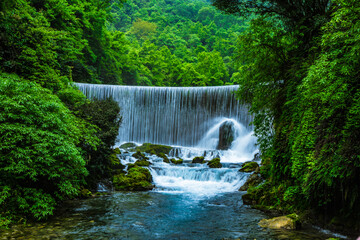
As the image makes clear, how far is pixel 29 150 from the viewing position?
5812mm

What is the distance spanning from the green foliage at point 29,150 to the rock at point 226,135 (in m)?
16.8

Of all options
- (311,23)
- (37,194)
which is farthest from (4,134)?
(311,23)

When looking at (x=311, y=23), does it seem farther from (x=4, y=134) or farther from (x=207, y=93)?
(x=207, y=93)

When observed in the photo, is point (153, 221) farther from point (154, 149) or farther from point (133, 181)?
point (154, 149)

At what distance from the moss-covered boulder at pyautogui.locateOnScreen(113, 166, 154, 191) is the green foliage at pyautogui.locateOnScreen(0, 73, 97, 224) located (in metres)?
5.11

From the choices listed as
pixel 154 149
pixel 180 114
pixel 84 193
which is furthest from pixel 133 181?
pixel 180 114

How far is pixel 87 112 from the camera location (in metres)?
11.8

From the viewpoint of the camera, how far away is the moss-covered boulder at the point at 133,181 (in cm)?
1176

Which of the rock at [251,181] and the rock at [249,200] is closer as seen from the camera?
the rock at [249,200]

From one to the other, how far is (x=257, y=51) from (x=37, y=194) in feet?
24.3

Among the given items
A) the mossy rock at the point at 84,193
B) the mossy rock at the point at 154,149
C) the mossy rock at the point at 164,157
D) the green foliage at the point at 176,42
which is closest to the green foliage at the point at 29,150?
the mossy rock at the point at 84,193

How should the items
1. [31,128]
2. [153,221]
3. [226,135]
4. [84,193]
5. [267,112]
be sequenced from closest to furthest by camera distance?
[31,128], [153,221], [267,112], [84,193], [226,135]

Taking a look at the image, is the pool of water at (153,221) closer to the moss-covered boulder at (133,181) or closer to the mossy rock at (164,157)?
the moss-covered boulder at (133,181)

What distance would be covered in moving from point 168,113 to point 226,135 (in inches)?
250
